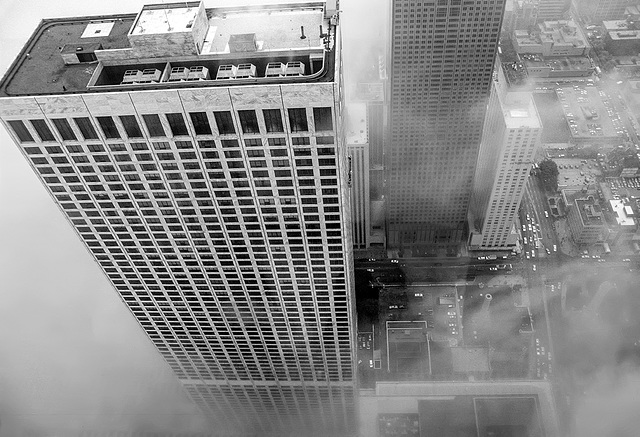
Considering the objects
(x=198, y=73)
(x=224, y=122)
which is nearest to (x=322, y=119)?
(x=224, y=122)

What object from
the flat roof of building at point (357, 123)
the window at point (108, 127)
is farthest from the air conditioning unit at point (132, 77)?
the flat roof of building at point (357, 123)

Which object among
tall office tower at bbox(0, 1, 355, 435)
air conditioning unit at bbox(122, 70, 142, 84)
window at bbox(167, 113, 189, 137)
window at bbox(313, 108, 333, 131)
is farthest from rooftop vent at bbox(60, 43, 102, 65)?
window at bbox(313, 108, 333, 131)

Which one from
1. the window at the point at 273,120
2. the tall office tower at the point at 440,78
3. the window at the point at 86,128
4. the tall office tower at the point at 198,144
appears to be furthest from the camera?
the tall office tower at the point at 440,78

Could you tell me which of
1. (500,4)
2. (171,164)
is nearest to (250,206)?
(171,164)

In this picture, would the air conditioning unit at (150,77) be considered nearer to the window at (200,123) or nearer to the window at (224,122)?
the window at (200,123)

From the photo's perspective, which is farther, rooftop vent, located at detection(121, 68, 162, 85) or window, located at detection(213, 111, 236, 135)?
rooftop vent, located at detection(121, 68, 162, 85)

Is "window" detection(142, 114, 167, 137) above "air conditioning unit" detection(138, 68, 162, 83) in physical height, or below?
below

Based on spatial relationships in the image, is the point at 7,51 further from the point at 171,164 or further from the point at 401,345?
the point at 401,345

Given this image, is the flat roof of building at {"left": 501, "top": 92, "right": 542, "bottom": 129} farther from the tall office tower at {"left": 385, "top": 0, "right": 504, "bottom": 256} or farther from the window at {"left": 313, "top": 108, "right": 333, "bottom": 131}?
the window at {"left": 313, "top": 108, "right": 333, "bottom": 131}
